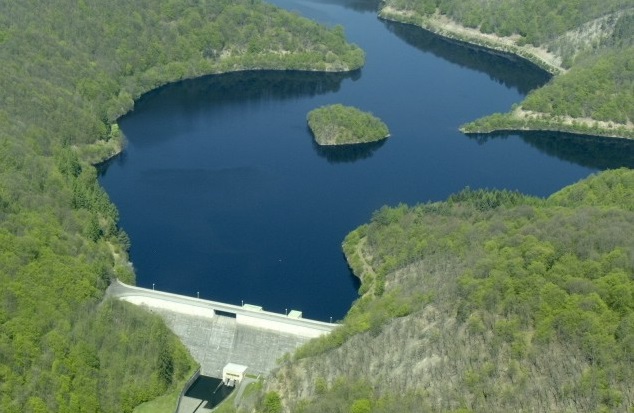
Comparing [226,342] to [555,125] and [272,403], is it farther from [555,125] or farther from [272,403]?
[555,125]

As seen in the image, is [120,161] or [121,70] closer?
[120,161]

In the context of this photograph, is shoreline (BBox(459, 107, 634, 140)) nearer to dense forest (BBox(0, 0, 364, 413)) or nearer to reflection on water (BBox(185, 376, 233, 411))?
dense forest (BBox(0, 0, 364, 413))

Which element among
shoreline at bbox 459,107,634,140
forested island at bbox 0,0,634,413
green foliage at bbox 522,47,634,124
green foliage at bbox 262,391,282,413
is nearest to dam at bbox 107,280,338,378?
forested island at bbox 0,0,634,413

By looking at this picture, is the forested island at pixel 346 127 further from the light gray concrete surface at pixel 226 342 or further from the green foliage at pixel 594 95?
the light gray concrete surface at pixel 226 342

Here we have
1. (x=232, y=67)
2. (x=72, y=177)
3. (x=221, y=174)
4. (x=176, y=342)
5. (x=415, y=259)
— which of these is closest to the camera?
(x=176, y=342)

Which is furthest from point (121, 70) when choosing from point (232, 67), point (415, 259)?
point (415, 259)

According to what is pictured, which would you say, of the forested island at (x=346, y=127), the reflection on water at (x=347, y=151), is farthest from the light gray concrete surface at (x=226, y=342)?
the forested island at (x=346, y=127)

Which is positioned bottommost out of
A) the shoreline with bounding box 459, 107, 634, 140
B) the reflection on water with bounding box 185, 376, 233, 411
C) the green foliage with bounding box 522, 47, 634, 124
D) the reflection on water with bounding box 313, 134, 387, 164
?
the reflection on water with bounding box 313, 134, 387, 164

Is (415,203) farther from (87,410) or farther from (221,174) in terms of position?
(87,410)
